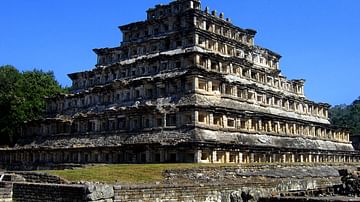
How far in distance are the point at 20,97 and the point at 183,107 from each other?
106 feet

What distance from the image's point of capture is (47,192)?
17062mm

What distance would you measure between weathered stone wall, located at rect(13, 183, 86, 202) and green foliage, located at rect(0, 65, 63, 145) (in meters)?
41.5

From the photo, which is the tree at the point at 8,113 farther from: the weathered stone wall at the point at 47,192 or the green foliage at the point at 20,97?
the weathered stone wall at the point at 47,192

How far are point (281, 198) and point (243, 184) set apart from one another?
8.06 metres

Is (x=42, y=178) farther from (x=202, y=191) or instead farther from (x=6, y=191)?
(x=202, y=191)

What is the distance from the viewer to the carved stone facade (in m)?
38.9

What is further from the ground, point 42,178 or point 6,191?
point 42,178

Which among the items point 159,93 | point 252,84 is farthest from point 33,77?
point 252,84

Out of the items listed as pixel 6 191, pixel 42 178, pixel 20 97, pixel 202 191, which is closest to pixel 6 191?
pixel 6 191

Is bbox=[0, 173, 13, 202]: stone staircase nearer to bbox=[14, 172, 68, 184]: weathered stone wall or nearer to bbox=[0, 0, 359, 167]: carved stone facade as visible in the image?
bbox=[14, 172, 68, 184]: weathered stone wall

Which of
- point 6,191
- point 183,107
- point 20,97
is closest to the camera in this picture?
point 6,191

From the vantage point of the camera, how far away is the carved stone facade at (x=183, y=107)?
38.9 metres

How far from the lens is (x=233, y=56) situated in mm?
49312

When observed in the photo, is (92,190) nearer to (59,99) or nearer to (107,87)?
(107,87)
